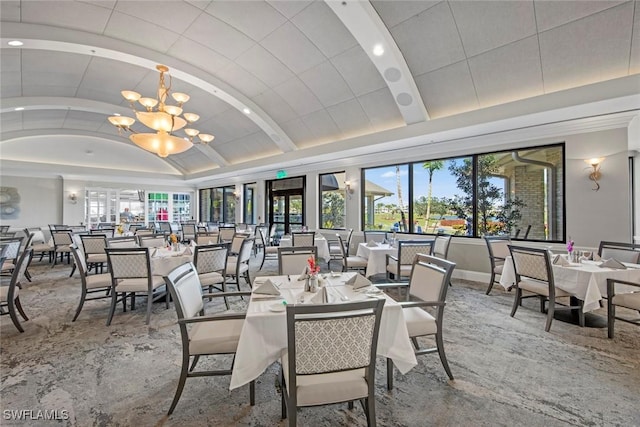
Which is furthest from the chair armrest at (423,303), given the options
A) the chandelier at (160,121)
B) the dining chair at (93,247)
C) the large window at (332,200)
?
the large window at (332,200)

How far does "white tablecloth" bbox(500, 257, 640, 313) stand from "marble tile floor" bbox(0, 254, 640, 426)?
43 cm

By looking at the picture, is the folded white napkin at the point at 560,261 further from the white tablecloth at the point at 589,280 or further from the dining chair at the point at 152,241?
the dining chair at the point at 152,241

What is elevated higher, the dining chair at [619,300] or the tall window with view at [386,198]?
the tall window with view at [386,198]

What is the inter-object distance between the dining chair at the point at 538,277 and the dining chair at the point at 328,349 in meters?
3.00

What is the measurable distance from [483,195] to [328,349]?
569 centimetres

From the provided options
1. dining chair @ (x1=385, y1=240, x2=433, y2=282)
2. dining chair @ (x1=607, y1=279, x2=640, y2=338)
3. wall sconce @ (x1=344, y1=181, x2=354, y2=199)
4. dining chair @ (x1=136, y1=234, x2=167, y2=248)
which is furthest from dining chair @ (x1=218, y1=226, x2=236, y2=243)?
dining chair @ (x1=607, y1=279, x2=640, y2=338)

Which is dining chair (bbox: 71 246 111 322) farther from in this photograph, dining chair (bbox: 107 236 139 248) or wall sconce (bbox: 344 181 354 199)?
A: wall sconce (bbox: 344 181 354 199)

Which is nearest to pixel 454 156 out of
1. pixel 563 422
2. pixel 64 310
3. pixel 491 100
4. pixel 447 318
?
pixel 491 100

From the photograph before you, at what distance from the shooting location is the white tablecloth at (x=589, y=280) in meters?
3.22

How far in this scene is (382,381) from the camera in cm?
237

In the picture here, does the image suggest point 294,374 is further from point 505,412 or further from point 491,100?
point 491,100

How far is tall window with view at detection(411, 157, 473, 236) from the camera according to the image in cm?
624

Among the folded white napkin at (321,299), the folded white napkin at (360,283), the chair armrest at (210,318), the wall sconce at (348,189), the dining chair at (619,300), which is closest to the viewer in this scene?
the chair armrest at (210,318)

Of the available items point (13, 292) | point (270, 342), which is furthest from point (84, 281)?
point (270, 342)
